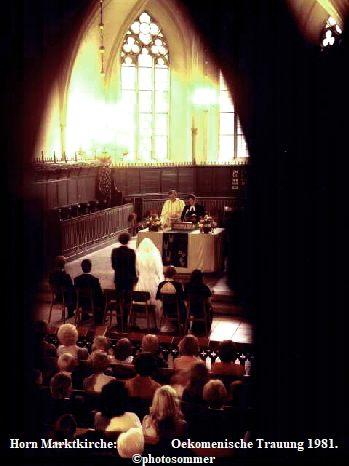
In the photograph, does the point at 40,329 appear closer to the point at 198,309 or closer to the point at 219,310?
the point at 198,309

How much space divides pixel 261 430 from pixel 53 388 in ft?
5.96

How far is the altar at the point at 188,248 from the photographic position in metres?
12.3

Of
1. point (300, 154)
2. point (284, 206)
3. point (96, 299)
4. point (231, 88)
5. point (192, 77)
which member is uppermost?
point (192, 77)

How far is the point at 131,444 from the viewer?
3900 mm

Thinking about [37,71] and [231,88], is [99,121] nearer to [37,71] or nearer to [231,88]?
[37,71]

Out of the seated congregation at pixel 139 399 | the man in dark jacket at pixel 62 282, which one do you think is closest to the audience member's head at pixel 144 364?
the seated congregation at pixel 139 399

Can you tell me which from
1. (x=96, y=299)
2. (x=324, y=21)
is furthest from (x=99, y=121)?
(x=96, y=299)

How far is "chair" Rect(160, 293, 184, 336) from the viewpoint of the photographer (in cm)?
901

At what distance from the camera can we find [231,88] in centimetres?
376

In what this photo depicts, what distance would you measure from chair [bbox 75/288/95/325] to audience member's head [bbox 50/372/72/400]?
427cm

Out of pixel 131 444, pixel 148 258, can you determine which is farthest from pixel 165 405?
pixel 148 258

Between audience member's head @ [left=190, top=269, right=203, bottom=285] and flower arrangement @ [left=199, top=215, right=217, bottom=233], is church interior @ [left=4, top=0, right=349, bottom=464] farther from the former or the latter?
flower arrangement @ [left=199, top=215, right=217, bottom=233]

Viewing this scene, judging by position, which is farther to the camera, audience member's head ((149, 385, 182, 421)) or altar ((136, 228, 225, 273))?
altar ((136, 228, 225, 273))

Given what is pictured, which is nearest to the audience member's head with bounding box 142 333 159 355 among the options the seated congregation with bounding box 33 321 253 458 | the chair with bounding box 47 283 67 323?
the seated congregation with bounding box 33 321 253 458
